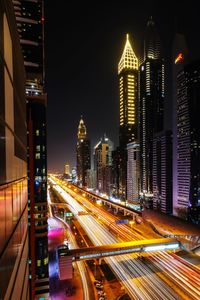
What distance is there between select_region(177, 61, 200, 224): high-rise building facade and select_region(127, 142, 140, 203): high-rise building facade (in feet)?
104

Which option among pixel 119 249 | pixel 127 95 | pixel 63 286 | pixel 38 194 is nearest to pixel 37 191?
pixel 38 194

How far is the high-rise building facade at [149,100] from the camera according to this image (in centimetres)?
12709

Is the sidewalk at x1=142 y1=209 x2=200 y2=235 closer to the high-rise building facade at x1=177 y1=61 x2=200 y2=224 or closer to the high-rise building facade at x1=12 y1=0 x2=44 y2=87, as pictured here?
the high-rise building facade at x1=177 y1=61 x2=200 y2=224

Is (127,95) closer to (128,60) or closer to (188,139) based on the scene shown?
(128,60)

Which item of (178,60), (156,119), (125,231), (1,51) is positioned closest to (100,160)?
(156,119)

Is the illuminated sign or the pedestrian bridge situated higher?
the illuminated sign

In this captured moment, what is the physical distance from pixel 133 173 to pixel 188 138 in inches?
1641

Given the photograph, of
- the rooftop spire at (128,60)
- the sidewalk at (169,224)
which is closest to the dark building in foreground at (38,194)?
the sidewalk at (169,224)

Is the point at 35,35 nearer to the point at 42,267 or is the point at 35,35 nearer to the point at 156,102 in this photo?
the point at 42,267

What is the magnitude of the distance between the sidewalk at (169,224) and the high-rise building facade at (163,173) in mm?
45367

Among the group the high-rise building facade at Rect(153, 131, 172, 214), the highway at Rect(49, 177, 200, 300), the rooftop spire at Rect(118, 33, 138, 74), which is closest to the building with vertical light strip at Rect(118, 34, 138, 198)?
the rooftop spire at Rect(118, 33, 138, 74)

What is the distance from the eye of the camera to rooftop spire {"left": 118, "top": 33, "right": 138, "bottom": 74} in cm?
18762

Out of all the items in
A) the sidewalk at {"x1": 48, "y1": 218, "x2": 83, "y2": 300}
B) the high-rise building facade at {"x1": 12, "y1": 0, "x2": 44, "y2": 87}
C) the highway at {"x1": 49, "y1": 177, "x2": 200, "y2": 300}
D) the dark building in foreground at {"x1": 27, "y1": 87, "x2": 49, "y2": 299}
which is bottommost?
the sidewalk at {"x1": 48, "y1": 218, "x2": 83, "y2": 300}

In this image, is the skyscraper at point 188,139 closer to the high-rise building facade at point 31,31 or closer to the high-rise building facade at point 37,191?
the high-rise building facade at point 31,31
